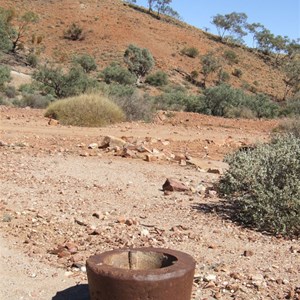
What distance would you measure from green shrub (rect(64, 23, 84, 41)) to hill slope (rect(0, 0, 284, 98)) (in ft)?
2.21

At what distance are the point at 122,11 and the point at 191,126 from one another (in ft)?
167

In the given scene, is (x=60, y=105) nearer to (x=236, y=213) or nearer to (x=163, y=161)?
(x=163, y=161)

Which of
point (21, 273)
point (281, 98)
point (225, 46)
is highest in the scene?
point (225, 46)

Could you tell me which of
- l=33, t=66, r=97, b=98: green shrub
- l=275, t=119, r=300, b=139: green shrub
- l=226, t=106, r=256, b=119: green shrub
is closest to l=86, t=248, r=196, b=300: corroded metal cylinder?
l=275, t=119, r=300, b=139: green shrub

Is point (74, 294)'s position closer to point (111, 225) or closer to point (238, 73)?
point (111, 225)

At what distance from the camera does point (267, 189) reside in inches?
260

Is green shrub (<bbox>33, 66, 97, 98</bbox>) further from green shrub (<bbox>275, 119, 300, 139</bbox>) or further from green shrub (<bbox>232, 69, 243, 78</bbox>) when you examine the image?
green shrub (<bbox>232, 69, 243, 78</bbox>)

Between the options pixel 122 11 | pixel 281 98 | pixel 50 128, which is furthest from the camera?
pixel 122 11

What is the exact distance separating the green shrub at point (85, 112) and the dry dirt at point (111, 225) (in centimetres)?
489

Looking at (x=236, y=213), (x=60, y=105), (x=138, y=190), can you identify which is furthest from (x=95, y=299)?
(x=60, y=105)

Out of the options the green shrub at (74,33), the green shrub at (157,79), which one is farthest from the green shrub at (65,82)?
the green shrub at (74,33)

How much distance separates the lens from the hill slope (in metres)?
53.7

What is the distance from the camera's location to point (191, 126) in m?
18.4

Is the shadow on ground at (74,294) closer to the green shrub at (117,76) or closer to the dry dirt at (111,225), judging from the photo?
the dry dirt at (111,225)
